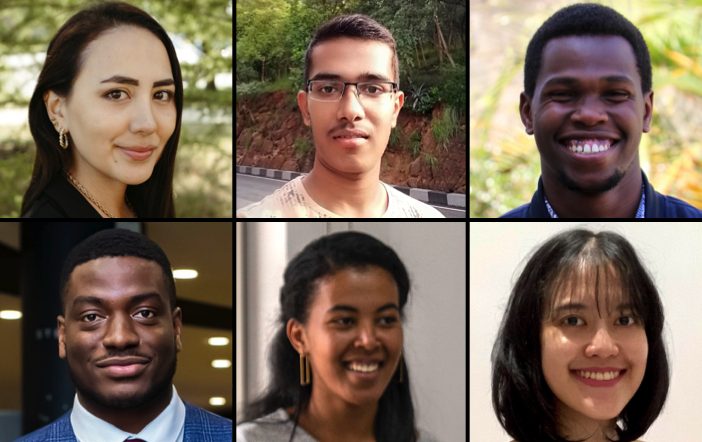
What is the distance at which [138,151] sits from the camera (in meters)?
4.14

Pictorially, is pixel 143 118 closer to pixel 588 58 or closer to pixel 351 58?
pixel 351 58

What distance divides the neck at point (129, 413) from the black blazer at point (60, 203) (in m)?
0.53

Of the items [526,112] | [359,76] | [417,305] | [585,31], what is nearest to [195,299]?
[417,305]

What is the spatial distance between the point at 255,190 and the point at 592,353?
1.08 m

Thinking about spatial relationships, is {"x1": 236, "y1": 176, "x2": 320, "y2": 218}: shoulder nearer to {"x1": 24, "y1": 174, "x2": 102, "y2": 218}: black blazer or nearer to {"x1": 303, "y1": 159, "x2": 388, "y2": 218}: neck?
{"x1": 303, "y1": 159, "x2": 388, "y2": 218}: neck

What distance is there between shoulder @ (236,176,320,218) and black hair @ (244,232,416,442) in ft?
0.35

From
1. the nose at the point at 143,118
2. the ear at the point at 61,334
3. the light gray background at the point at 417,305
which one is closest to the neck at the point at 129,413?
the ear at the point at 61,334

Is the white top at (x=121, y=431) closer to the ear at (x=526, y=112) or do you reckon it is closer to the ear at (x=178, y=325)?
the ear at (x=178, y=325)

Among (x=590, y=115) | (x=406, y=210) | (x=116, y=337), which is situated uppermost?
(x=590, y=115)

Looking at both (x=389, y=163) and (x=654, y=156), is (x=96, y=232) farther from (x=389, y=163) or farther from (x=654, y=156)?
(x=654, y=156)

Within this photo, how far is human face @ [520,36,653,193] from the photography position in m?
4.08

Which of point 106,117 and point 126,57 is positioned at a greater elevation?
point 126,57

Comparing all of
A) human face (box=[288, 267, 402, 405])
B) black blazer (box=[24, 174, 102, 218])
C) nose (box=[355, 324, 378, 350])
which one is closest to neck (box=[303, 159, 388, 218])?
human face (box=[288, 267, 402, 405])

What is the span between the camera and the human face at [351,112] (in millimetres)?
4137
